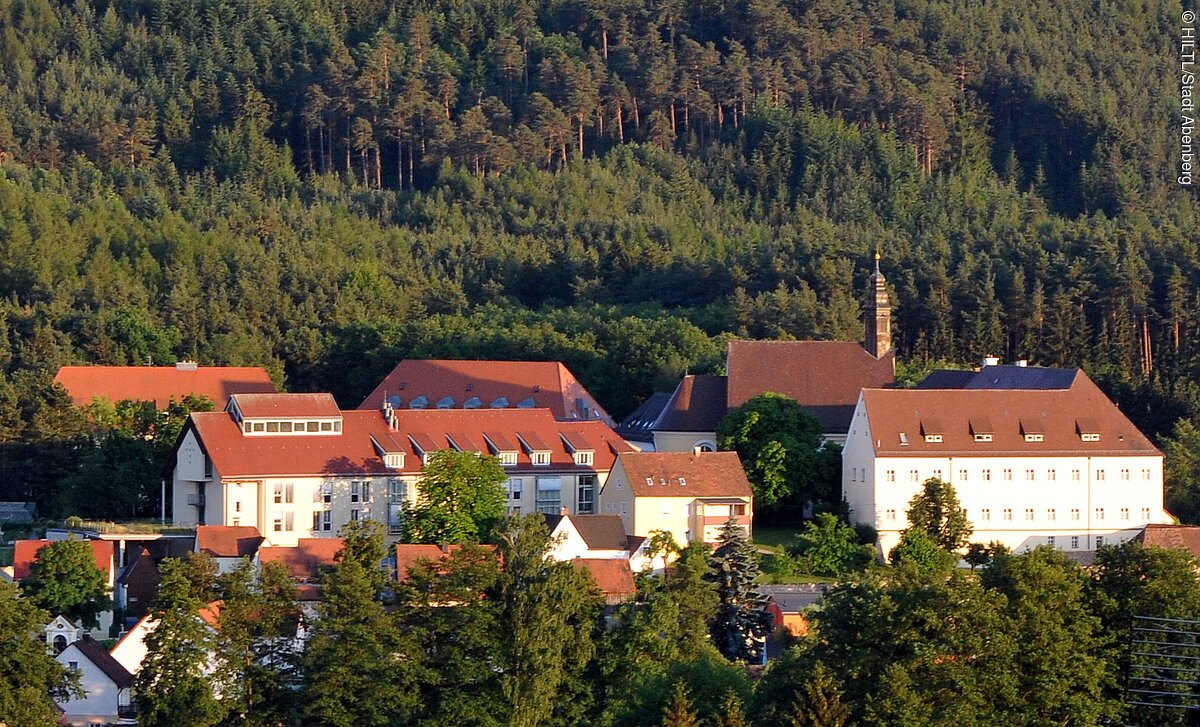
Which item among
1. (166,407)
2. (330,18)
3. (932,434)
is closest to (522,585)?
(932,434)

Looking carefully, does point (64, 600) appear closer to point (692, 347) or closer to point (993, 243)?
point (692, 347)

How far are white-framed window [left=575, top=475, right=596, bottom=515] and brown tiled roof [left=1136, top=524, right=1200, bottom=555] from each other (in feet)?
50.1

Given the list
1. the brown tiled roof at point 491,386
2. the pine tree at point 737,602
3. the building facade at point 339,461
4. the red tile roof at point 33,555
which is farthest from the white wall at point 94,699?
the brown tiled roof at point 491,386

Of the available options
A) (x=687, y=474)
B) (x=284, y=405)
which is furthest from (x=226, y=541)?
(x=687, y=474)

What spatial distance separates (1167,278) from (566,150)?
→ 42.5m

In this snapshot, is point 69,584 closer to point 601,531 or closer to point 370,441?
point 370,441

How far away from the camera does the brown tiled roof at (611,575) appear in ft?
184

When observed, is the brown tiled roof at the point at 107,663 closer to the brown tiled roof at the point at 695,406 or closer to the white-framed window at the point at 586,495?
the white-framed window at the point at 586,495

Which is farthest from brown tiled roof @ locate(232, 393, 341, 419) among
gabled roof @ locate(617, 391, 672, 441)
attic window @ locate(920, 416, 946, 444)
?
attic window @ locate(920, 416, 946, 444)

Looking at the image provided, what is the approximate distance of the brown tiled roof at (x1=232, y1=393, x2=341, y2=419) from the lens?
6538 centimetres

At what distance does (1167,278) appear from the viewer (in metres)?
85.3

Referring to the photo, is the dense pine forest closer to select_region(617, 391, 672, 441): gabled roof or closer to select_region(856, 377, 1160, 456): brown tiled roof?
select_region(617, 391, 672, 441): gabled roof

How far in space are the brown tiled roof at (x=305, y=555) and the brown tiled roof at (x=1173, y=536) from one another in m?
20.6

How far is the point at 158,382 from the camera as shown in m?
78.8
